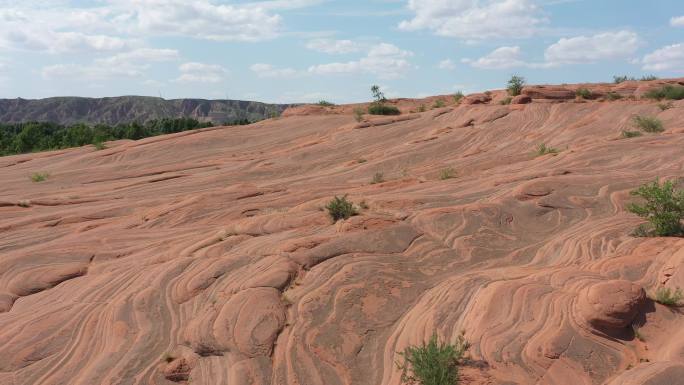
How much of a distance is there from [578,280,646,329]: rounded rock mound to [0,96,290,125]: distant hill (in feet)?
493

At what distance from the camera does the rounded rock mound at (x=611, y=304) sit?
29.6 ft

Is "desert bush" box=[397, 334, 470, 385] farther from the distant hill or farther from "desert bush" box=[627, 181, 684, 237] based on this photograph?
the distant hill

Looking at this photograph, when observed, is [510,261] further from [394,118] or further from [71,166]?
[71,166]

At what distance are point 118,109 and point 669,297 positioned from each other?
167478 millimetres

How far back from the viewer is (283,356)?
9.61 metres

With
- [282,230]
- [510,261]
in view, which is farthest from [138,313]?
[510,261]

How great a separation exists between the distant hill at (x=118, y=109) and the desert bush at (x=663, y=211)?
147m

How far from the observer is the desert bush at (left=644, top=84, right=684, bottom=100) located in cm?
3108

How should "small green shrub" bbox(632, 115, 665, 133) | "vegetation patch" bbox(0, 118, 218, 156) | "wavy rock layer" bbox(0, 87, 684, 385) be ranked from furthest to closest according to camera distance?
"vegetation patch" bbox(0, 118, 218, 156)
"small green shrub" bbox(632, 115, 665, 133)
"wavy rock layer" bbox(0, 87, 684, 385)

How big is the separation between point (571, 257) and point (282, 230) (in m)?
6.23

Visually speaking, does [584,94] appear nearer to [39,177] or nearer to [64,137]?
[39,177]

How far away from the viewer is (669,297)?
954 cm

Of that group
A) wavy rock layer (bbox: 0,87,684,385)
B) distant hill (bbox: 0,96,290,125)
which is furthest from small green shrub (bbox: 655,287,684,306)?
distant hill (bbox: 0,96,290,125)

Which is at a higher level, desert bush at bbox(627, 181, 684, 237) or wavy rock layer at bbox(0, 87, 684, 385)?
desert bush at bbox(627, 181, 684, 237)
